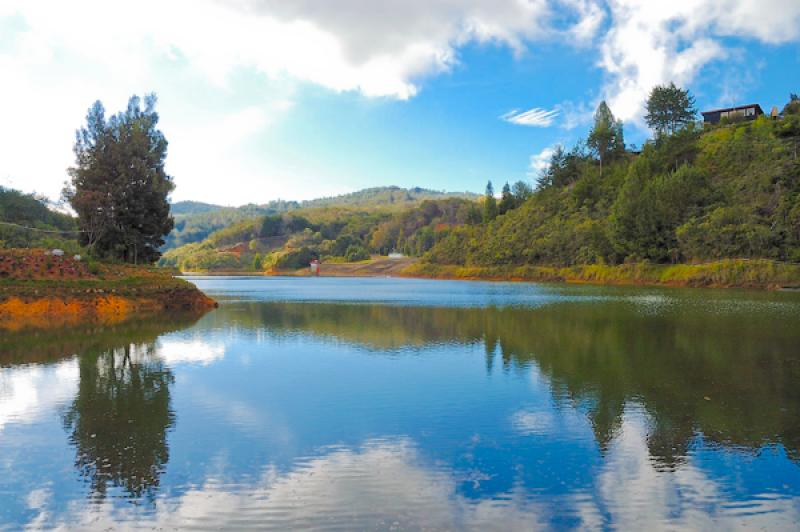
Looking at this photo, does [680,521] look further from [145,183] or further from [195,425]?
[145,183]

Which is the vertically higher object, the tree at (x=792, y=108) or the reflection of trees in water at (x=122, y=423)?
the tree at (x=792, y=108)

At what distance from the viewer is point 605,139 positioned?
11756 cm

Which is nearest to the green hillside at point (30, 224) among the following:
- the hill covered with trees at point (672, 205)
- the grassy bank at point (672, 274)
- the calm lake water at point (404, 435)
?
the calm lake water at point (404, 435)

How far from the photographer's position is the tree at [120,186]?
128 ft

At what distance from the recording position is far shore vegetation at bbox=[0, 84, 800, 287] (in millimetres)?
40656

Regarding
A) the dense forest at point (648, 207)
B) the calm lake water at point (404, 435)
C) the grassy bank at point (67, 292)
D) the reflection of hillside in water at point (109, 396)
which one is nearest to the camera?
the calm lake water at point (404, 435)

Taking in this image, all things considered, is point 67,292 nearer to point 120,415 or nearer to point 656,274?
point 120,415

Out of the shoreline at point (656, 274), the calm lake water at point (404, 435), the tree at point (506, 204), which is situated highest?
the tree at point (506, 204)

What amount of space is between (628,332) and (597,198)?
277ft

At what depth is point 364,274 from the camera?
15812 cm

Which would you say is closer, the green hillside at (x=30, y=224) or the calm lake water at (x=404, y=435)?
the calm lake water at (x=404, y=435)

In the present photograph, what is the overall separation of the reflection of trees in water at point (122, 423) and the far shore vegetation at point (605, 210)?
22393 millimetres

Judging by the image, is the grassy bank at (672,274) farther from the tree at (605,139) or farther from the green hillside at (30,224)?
the green hillside at (30,224)

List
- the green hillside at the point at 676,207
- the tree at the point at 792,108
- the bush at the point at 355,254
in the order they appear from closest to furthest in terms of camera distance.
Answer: the green hillside at the point at 676,207, the tree at the point at 792,108, the bush at the point at 355,254
